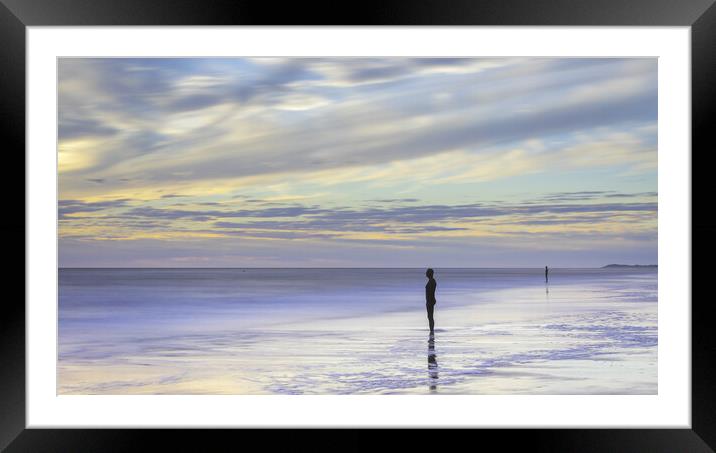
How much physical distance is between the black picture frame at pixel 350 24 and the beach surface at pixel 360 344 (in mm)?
3050

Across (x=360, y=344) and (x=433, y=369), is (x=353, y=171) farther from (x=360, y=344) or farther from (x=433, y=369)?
(x=433, y=369)

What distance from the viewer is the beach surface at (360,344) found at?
7.94 metres

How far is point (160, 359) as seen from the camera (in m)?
11.6

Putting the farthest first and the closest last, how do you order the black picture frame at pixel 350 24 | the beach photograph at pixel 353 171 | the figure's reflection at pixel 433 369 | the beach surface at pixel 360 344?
the beach photograph at pixel 353 171 → the beach surface at pixel 360 344 → the figure's reflection at pixel 433 369 → the black picture frame at pixel 350 24

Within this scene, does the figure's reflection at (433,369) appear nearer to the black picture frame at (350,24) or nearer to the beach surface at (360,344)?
the beach surface at (360,344)

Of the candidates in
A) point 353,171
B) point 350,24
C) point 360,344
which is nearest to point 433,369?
point 360,344

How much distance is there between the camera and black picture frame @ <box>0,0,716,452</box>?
3.82 m

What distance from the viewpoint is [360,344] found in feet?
37.1

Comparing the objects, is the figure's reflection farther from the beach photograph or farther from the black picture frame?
the beach photograph

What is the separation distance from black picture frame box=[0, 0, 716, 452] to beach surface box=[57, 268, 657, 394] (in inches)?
120

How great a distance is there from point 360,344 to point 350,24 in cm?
796

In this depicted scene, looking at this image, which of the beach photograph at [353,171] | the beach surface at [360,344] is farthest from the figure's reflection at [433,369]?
the beach photograph at [353,171]

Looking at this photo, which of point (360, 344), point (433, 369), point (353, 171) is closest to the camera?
point (433, 369)

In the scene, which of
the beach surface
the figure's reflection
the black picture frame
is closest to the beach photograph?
the beach surface
